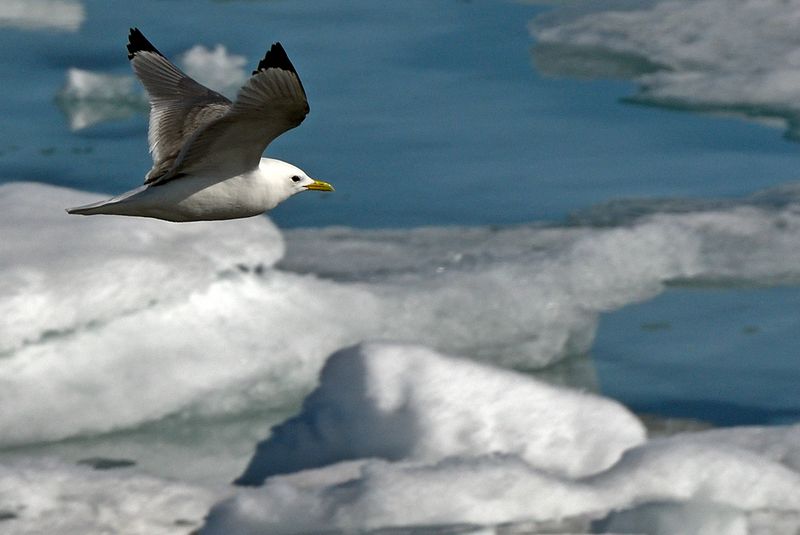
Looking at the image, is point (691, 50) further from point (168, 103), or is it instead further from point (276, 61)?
point (276, 61)

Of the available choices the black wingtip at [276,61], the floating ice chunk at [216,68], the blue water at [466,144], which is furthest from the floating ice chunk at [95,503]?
the floating ice chunk at [216,68]

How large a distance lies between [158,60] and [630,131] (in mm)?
4673

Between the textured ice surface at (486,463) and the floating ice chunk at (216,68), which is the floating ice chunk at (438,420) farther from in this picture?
the floating ice chunk at (216,68)

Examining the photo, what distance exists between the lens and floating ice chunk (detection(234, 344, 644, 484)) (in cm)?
408

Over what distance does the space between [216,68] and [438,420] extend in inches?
168

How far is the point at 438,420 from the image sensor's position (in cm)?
412

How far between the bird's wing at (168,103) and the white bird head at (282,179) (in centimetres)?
23

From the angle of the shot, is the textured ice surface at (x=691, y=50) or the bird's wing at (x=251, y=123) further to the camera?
the textured ice surface at (x=691, y=50)

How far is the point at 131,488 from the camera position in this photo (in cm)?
388

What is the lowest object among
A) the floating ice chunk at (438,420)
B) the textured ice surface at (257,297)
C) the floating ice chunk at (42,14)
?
the floating ice chunk at (438,420)

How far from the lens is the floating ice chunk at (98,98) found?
25.8 feet

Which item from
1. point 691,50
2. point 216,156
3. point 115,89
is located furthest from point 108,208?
point 691,50

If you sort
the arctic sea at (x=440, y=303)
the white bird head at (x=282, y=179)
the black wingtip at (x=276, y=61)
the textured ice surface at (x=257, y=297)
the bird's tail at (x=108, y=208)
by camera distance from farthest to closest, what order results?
the textured ice surface at (x=257, y=297) → the arctic sea at (x=440, y=303) → the white bird head at (x=282, y=179) → the bird's tail at (x=108, y=208) → the black wingtip at (x=276, y=61)

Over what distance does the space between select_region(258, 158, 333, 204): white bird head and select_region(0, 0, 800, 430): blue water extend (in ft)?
6.01
